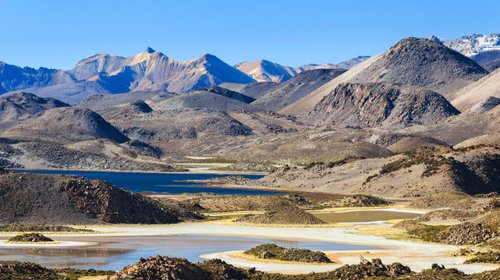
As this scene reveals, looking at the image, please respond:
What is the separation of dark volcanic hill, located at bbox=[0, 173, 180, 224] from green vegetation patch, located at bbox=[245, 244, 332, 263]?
1214 inches

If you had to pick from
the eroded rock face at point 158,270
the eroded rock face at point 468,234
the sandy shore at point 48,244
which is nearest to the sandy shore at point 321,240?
the eroded rock face at point 468,234

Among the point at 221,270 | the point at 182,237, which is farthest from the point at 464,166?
the point at 221,270

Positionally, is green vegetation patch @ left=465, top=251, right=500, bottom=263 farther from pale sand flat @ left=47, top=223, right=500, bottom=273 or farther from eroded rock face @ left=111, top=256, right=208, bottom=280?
eroded rock face @ left=111, top=256, right=208, bottom=280

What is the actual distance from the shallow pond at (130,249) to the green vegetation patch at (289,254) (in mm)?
4334

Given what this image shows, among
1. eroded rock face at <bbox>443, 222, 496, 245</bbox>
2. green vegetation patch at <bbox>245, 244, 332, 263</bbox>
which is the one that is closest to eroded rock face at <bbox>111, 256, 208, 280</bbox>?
green vegetation patch at <bbox>245, 244, 332, 263</bbox>

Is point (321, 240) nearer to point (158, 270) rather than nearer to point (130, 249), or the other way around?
point (130, 249)

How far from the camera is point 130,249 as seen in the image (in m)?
67.5

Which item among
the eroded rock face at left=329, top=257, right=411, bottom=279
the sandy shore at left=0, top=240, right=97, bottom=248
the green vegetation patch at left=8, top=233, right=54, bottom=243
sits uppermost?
the green vegetation patch at left=8, top=233, right=54, bottom=243

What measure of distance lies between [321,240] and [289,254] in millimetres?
16501

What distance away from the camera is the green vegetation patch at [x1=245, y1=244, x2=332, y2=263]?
5966cm

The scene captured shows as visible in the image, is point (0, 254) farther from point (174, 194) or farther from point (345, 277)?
point (174, 194)

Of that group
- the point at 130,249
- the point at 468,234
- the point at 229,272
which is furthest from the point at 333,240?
the point at 229,272

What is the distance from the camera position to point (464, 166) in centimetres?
15100

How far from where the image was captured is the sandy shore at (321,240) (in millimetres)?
58028
